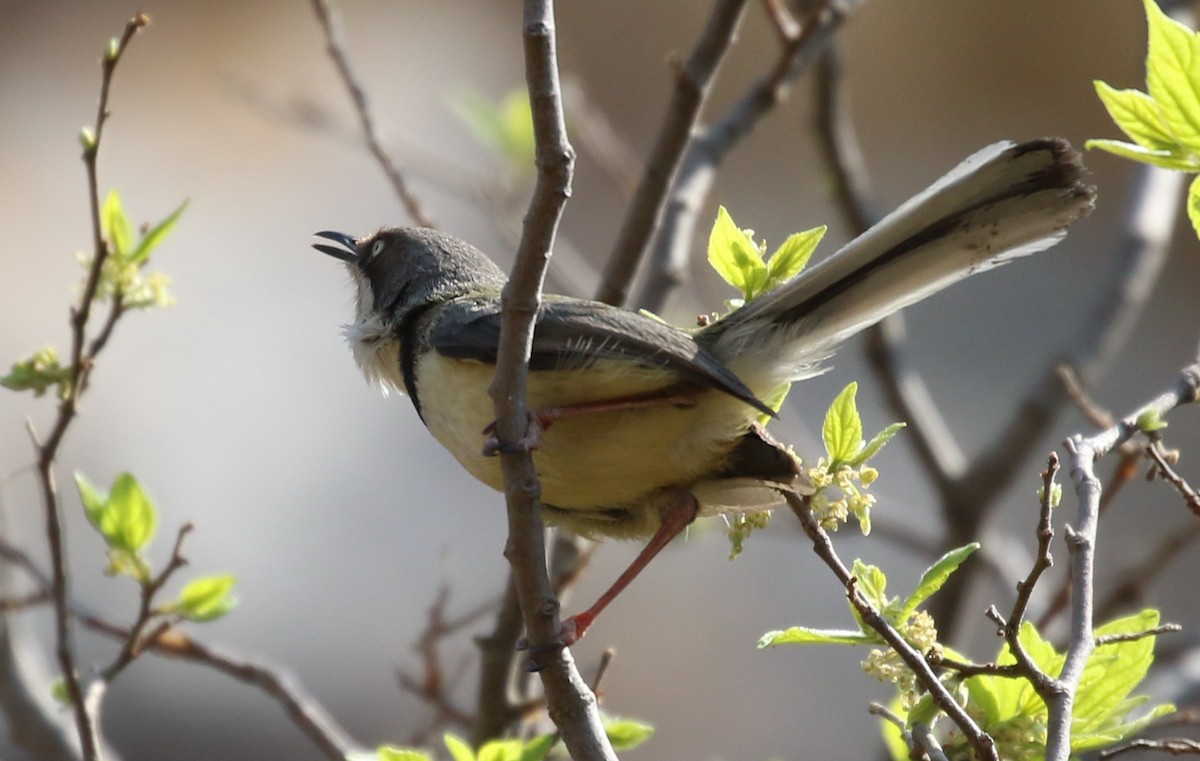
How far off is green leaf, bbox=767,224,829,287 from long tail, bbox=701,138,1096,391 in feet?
0.58

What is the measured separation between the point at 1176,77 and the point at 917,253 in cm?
95

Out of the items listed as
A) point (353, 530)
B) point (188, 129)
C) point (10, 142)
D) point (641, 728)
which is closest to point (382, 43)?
point (188, 129)

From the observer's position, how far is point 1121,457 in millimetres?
3943

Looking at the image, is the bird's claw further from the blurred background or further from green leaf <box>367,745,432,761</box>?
the blurred background

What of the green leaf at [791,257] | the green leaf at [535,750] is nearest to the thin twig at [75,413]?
the green leaf at [535,750]

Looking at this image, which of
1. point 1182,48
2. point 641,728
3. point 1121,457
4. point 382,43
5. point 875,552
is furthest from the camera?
point 382,43

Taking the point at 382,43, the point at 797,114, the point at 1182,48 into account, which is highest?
the point at 382,43

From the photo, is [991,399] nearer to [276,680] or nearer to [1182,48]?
[276,680]

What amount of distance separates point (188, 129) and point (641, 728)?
39.2 ft

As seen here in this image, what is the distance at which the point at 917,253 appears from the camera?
130 inches

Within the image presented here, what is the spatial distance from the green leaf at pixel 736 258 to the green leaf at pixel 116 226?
1503mm

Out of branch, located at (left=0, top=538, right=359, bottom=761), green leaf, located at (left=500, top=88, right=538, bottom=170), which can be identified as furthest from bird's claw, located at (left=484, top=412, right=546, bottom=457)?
green leaf, located at (left=500, top=88, right=538, bottom=170)

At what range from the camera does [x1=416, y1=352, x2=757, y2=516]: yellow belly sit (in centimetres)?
357

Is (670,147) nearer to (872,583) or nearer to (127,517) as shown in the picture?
(127,517)
